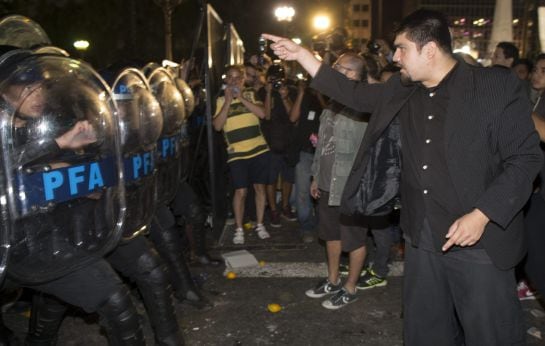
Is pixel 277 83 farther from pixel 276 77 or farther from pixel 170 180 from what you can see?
pixel 170 180

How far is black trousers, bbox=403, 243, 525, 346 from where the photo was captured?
109 inches

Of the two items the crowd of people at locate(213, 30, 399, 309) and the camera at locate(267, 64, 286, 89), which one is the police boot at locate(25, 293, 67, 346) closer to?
the crowd of people at locate(213, 30, 399, 309)

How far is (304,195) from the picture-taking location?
684 cm

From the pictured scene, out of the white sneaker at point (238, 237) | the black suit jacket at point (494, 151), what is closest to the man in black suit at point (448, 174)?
the black suit jacket at point (494, 151)

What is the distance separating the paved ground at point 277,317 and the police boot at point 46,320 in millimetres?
531

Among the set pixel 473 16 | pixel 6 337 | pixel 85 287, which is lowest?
pixel 6 337

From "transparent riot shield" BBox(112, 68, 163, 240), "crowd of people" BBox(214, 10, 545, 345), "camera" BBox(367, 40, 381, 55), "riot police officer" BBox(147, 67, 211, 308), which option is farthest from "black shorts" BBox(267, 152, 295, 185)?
"crowd of people" BBox(214, 10, 545, 345)

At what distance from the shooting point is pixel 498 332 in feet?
9.14

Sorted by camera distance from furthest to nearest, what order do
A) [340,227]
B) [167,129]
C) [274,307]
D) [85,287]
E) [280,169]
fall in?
1. [280,169]
2. [340,227]
3. [274,307]
4. [167,129]
5. [85,287]

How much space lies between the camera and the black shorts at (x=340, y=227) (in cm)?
466

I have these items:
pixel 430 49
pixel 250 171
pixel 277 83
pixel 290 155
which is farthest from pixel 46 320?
pixel 277 83

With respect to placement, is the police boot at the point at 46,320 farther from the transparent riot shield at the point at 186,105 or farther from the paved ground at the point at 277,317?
the transparent riot shield at the point at 186,105

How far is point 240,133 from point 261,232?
1.26 m

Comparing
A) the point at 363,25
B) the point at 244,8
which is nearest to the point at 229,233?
the point at 244,8
